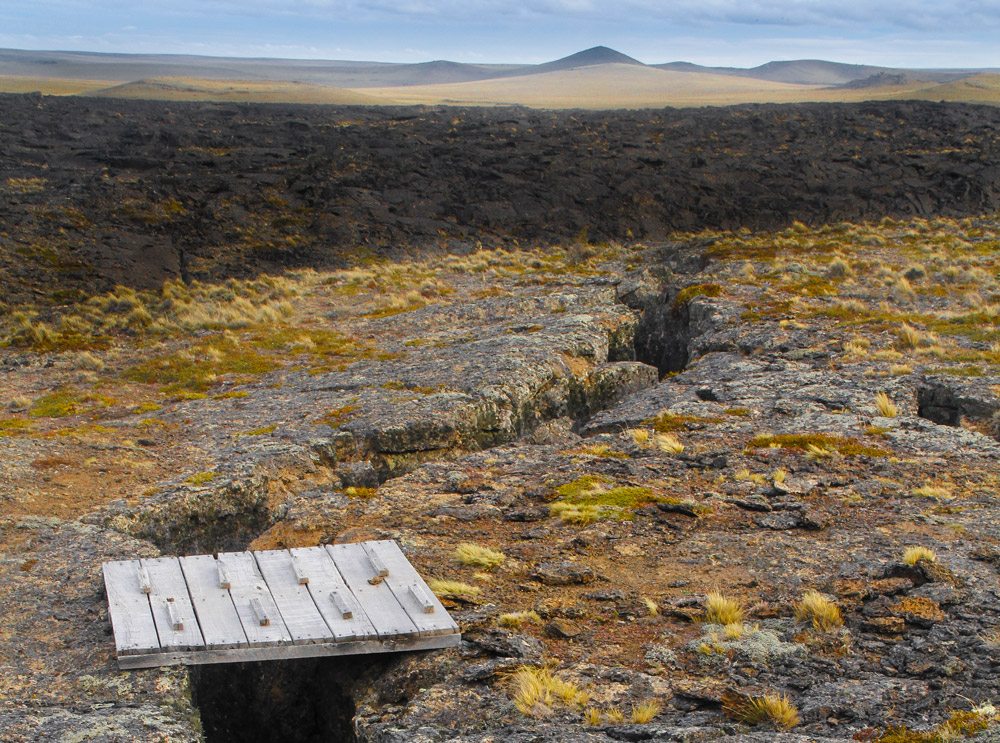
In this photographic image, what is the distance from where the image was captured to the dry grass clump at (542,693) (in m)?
9.81

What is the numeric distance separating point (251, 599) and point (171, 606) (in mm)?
856

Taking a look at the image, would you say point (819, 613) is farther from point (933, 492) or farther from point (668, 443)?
point (668, 443)

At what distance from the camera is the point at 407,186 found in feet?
173

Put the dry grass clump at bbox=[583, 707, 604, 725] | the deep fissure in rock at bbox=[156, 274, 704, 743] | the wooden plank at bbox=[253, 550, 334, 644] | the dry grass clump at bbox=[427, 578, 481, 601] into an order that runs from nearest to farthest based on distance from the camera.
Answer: the dry grass clump at bbox=[583, 707, 604, 725] → the wooden plank at bbox=[253, 550, 334, 644] → the deep fissure in rock at bbox=[156, 274, 704, 743] → the dry grass clump at bbox=[427, 578, 481, 601]

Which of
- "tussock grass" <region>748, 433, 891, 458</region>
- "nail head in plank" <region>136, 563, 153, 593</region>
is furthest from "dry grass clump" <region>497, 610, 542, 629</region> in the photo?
"tussock grass" <region>748, 433, 891, 458</region>

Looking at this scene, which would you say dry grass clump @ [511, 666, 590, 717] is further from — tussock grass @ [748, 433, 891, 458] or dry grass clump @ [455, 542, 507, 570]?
tussock grass @ [748, 433, 891, 458]

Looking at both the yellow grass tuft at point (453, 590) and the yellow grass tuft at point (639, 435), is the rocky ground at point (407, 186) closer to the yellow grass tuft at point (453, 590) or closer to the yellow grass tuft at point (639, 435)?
the yellow grass tuft at point (639, 435)

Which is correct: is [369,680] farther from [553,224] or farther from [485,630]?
[553,224]

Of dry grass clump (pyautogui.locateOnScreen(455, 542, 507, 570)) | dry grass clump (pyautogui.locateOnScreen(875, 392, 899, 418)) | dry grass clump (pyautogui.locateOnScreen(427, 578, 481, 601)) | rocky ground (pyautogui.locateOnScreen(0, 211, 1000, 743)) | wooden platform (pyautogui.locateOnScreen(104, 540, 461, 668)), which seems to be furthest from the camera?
dry grass clump (pyautogui.locateOnScreen(875, 392, 899, 418))

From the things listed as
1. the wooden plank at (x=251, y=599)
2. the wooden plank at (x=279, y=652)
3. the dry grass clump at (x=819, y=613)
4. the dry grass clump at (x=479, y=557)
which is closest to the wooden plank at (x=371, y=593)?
the wooden plank at (x=279, y=652)

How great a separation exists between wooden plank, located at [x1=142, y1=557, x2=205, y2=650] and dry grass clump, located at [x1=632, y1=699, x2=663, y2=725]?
172 inches

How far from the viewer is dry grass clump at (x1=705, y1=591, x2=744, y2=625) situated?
1122 cm

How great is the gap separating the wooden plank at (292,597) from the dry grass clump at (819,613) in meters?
4.99

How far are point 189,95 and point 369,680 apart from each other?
148861 mm
